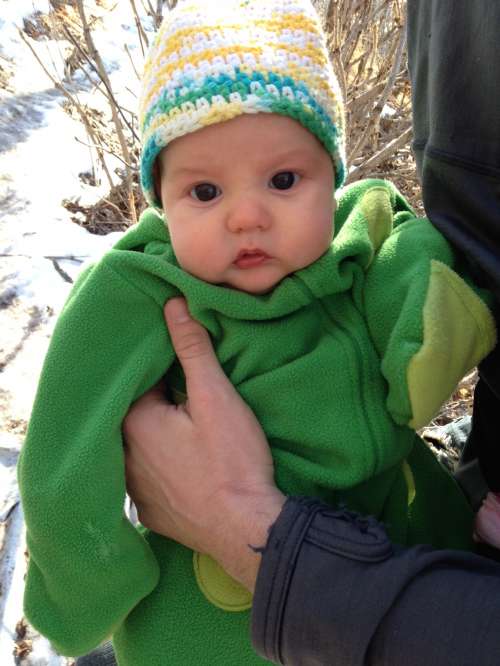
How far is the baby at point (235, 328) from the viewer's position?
1.20m

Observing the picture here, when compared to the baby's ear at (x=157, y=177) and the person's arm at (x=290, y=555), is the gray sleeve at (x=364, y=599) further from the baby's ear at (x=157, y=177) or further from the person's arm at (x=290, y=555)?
the baby's ear at (x=157, y=177)

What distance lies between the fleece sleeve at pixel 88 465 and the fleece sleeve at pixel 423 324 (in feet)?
1.32

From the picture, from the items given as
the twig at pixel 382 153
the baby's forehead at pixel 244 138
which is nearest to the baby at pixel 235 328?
the baby's forehead at pixel 244 138

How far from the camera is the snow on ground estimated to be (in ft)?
7.48

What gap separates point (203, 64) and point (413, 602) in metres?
0.89

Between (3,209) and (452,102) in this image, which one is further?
(3,209)

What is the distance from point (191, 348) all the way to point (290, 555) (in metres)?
0.43

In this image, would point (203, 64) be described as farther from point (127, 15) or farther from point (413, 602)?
point (127, 15)

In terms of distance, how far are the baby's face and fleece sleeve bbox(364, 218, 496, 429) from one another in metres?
0.16

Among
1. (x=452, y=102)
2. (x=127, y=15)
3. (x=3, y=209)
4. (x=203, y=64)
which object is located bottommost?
(x=3, y=209)

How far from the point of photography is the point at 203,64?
3.92ft

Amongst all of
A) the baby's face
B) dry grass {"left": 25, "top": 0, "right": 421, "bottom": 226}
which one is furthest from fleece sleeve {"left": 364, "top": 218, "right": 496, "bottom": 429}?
dry grass {"left": 25, "top": 0, "right": 421, "bottom": 226}

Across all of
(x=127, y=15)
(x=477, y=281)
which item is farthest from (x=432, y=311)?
(x=127, y=15)

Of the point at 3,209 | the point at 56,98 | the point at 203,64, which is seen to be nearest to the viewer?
the point at 203,64
